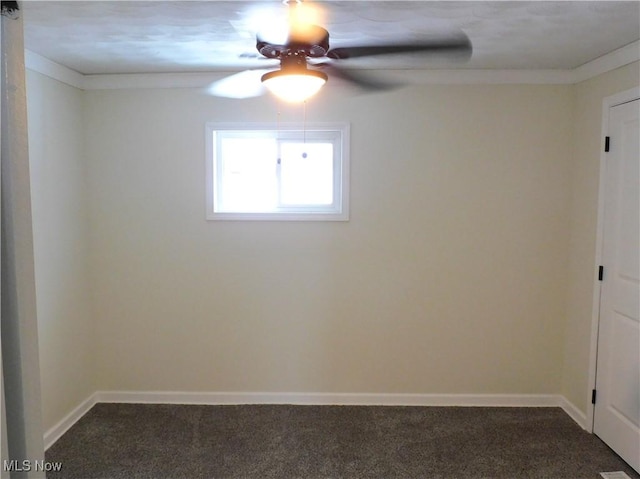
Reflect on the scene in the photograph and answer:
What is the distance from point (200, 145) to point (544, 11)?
2191 mm

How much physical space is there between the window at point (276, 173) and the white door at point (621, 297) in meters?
1.62

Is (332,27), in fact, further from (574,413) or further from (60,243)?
(574,413)

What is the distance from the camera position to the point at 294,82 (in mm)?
1683

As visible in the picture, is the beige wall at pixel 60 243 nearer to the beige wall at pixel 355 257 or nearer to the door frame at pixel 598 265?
the beige wall at pixel 355 257

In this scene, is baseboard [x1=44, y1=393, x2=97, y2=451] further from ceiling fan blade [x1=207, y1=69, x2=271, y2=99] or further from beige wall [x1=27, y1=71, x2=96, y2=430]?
ceiling fan blade [x1=207, y1=69, x2=271, y2=99]

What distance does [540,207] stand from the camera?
3.14 metres

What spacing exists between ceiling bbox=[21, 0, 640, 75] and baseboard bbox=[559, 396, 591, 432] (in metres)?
2.25

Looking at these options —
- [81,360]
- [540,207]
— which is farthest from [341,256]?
[81,360]

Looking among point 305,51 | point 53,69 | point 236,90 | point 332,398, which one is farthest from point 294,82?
point 332,398

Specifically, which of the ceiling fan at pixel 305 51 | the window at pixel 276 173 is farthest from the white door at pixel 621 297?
the window at pixel 276 173

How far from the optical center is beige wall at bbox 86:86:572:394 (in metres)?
3.12

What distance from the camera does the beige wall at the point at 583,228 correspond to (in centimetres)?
286

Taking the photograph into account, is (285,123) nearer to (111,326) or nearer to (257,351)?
(257,351)

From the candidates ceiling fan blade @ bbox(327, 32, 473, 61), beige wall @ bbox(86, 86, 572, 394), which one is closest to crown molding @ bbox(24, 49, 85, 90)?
beige wall @ bbox(86, 86, 572, 394)
